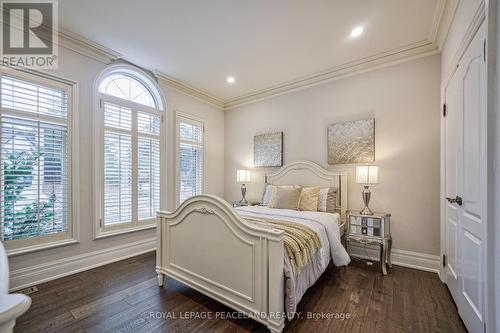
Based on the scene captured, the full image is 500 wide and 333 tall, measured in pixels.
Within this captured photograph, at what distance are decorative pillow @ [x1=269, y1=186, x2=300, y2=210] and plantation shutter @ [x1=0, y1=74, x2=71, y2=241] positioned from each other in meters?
2.75

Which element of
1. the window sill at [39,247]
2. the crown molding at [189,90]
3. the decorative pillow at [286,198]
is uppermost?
the crown molding at [189,90]

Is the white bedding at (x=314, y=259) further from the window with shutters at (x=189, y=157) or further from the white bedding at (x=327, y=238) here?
the window with shutters at (x=189, y=157)

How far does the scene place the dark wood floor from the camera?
1669mm

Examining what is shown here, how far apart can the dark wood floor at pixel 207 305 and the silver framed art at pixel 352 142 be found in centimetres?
155

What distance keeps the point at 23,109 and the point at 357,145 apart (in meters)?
4.20

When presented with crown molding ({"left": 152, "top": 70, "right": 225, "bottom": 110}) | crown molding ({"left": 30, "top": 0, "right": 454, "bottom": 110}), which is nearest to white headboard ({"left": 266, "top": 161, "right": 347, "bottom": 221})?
crown molding ({"left": 30, "top": 0, "right": 454, "bottom": 110})

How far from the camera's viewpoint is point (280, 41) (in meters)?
2.66

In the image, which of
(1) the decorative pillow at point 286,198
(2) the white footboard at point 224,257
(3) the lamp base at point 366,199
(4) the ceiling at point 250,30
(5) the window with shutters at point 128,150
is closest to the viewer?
(2) the white footboard at point 224,257

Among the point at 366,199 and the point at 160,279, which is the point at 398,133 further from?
the point at 160,279

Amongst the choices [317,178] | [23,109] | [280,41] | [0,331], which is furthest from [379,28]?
[23,109]

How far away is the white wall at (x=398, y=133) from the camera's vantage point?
265 centimetres

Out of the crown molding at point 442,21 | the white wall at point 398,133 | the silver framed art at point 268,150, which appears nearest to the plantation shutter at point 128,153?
the silver framed art at point 268,150

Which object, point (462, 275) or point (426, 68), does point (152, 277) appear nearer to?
point (462, 275)

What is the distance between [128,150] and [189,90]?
168 centimetres
